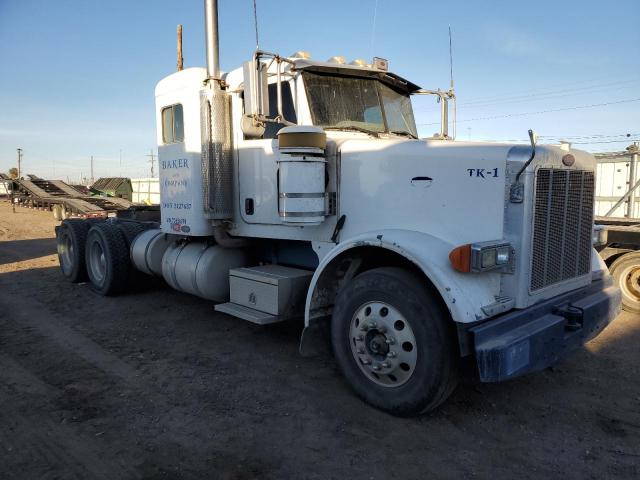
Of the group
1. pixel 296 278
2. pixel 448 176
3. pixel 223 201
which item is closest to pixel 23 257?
pixel 223 201

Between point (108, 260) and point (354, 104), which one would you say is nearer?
point (354, 104)

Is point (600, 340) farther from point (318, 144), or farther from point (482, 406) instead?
point (318, 144)

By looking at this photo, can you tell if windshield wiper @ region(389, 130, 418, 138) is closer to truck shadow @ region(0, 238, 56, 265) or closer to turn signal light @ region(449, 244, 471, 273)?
turn signal light @ region(449, 244, 471, 273)

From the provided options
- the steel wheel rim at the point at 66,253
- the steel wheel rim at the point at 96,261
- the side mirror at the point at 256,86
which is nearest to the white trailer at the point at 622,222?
the side mirror at the point at 256,86

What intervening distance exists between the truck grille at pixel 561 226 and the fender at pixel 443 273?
40cm

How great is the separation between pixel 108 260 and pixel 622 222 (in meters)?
7.79

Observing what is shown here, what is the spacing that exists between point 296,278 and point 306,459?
1815 mm

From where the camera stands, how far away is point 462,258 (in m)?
3.14

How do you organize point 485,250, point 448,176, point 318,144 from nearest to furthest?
point 485,250
point 448,176
point 318,144

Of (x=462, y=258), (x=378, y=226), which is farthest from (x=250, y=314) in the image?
(x=462, y=258)

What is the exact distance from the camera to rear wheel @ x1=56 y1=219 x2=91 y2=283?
26.9ft

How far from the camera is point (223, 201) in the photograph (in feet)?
17.3

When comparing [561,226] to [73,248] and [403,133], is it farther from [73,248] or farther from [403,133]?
[73,248]

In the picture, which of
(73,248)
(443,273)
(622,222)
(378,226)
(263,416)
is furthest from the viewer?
(73,248)
